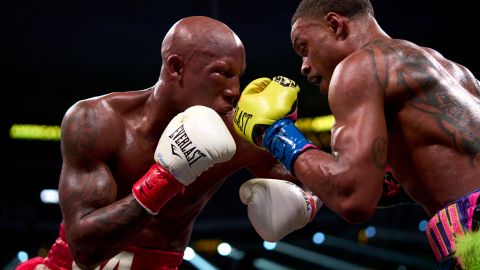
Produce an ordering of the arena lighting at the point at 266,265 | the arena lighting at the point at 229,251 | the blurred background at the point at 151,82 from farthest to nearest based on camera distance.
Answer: the arena lighting at the point at 229,251, the arena lighting at the point at 266,265, the blurred background at the point at 151,82

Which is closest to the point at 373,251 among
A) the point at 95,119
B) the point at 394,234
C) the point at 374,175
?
the point at 394,234

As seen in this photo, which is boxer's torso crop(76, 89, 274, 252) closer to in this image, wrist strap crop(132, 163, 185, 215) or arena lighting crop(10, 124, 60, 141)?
wrist strap crop(132, 163, 185, 215)

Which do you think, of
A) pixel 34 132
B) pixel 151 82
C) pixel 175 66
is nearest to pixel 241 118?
pixel 175 66

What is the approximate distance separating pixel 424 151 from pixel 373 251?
5.21 metres

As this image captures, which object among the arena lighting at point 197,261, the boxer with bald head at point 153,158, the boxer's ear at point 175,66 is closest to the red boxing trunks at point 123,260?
the boxer with bald head at point 153,158

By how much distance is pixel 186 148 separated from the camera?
6.88 ft

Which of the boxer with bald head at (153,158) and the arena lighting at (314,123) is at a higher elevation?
the boxer with bald head at (153,158)

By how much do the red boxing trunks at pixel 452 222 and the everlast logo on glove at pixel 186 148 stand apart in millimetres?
807

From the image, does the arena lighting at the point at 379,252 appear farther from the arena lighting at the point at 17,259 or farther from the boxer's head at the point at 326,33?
the boxer's head at the point at 326,33

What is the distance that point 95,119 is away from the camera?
233cm

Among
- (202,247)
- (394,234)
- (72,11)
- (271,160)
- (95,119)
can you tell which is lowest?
(202,247)

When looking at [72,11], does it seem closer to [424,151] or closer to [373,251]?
[373,251]

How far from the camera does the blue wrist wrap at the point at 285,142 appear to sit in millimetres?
1701

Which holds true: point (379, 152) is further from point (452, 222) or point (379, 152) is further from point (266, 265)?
point (266, 265)
